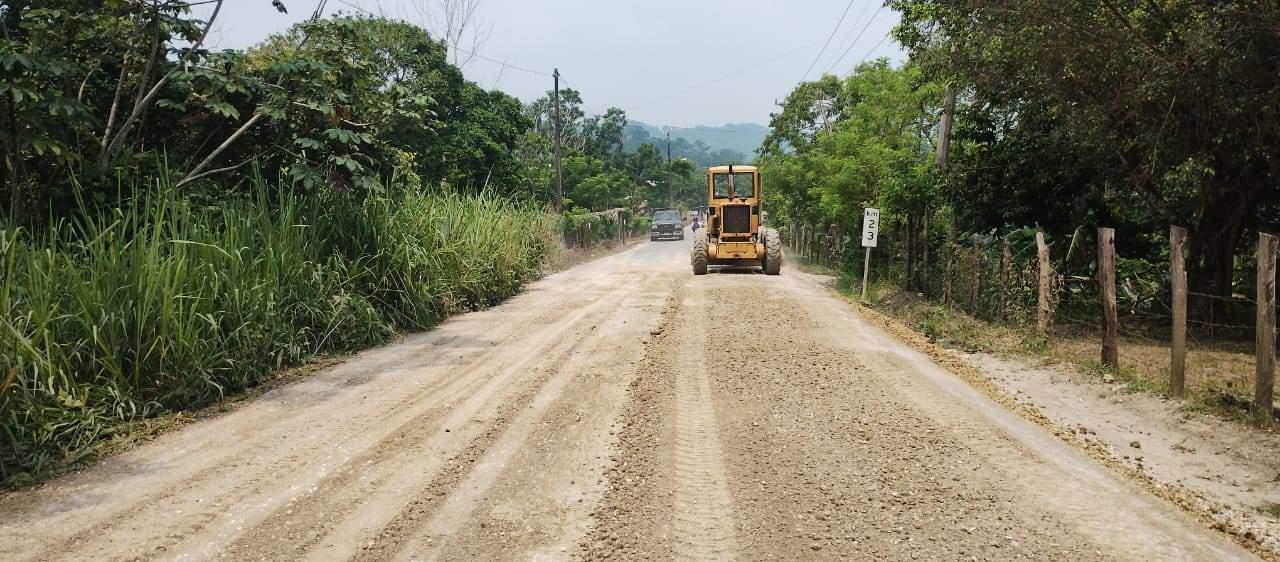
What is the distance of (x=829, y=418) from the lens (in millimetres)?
6328

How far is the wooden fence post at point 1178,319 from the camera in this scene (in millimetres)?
7418

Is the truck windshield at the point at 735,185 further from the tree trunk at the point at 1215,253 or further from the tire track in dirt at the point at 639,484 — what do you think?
the tire track in dirt at the point at 639,484

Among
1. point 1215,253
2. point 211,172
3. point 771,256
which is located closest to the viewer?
point 211,172

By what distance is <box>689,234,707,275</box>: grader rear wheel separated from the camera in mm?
21031

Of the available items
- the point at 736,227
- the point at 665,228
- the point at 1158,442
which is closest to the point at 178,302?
the point at 1158,442

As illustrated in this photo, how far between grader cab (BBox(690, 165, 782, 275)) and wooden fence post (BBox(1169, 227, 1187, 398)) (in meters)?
13.9

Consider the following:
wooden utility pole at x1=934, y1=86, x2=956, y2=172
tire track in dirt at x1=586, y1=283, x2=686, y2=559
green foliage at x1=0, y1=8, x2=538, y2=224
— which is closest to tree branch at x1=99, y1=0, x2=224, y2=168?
green foliage at x1=0, y1=8, x2=538, y2=224

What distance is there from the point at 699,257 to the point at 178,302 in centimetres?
1499

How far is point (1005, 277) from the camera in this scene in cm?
1195

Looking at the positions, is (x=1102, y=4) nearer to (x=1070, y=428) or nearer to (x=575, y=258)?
(x=1070, y=428)

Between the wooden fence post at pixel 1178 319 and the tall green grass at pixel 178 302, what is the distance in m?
8.46

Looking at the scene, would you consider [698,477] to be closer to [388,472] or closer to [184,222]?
[388,472]

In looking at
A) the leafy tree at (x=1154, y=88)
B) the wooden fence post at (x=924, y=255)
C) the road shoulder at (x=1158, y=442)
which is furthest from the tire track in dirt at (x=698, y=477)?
the wooden fence post at (x=924, y=255)

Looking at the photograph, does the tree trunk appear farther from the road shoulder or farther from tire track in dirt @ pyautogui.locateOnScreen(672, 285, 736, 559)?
tire track in dirt @ pyautogui.locateOnScreen(672, 285, 736, 559)
